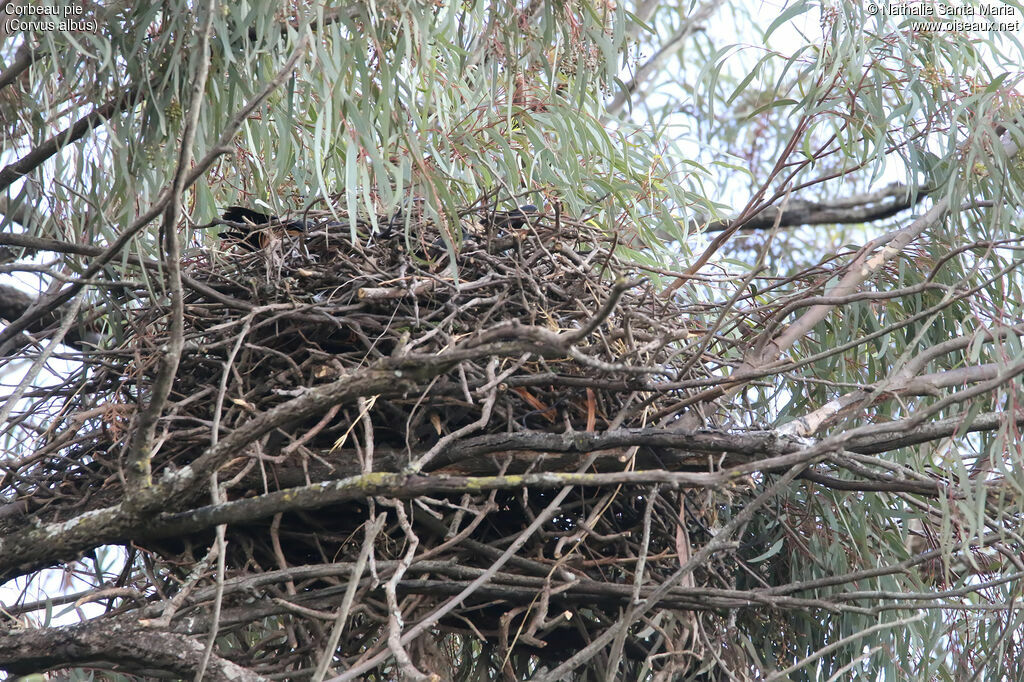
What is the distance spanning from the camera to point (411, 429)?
1.69 m

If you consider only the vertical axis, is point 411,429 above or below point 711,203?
below

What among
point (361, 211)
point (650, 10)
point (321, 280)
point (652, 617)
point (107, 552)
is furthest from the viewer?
point (650, 10)

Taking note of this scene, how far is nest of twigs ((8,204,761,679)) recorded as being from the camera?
157 cm

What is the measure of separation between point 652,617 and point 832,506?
65cm

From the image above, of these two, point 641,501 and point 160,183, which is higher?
point 160,183

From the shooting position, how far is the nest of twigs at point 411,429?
1.57m

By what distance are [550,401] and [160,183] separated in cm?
97

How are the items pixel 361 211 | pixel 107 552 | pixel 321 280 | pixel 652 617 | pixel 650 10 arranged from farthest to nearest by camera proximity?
pixel 650 10, pixel 107 552, pixel 361 211, pixel 321 280, pixel 652 617

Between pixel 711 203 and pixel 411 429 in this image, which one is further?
pixel 711 203

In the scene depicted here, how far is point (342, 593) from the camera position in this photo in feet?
5.08

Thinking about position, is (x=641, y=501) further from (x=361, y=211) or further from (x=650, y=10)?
(x=650, y=10)

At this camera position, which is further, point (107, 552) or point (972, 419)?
A: point (107, 552)

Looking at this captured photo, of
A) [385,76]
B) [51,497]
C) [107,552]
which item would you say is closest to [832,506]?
[385,76]

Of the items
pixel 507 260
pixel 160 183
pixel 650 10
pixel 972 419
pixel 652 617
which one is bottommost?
pixel 652 617
